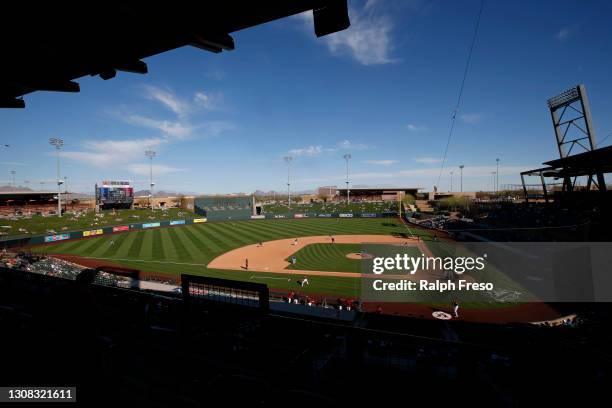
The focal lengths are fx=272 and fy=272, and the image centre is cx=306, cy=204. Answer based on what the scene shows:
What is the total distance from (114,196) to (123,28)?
87065 mm

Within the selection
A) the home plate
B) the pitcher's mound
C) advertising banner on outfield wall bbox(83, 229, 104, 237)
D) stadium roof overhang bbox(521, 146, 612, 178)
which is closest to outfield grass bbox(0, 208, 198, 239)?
advertising banner on outfield wall bbox(83, 229, 104, 237)

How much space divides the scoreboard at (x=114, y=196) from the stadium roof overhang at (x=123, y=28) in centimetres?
8427

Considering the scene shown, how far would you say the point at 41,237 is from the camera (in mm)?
37469

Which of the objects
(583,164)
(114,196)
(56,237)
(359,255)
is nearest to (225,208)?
(114,196)

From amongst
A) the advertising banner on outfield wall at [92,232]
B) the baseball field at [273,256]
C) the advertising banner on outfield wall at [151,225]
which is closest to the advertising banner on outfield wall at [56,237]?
the baseball field at [273,256]

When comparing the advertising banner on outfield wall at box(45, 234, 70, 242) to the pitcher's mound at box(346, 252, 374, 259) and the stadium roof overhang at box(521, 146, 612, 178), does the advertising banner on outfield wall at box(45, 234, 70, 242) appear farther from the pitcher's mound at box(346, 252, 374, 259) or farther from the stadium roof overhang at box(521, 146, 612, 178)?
the stadium roof overhang at box(521, 146, 612, 178)

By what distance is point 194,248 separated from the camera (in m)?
36.6

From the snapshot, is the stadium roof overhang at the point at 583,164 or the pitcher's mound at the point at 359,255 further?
the pitcher's mound at the point at 359,255

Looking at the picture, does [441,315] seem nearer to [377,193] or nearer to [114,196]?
[114,196]

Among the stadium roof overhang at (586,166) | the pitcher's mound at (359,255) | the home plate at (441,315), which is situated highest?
the stadium roof overhang at (586,166)

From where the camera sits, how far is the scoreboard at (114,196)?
241 feet

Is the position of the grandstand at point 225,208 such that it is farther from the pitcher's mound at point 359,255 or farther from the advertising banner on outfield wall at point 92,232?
the pitcher's mound at point 359,255

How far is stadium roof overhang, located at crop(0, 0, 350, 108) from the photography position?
299cm

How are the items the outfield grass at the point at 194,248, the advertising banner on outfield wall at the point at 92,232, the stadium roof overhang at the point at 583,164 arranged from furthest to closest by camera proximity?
the advertising banner on outfield wall at the point at 92,232
the outfield grass at the point at 194,248
the stadium roof overhang at the point at 583,164
